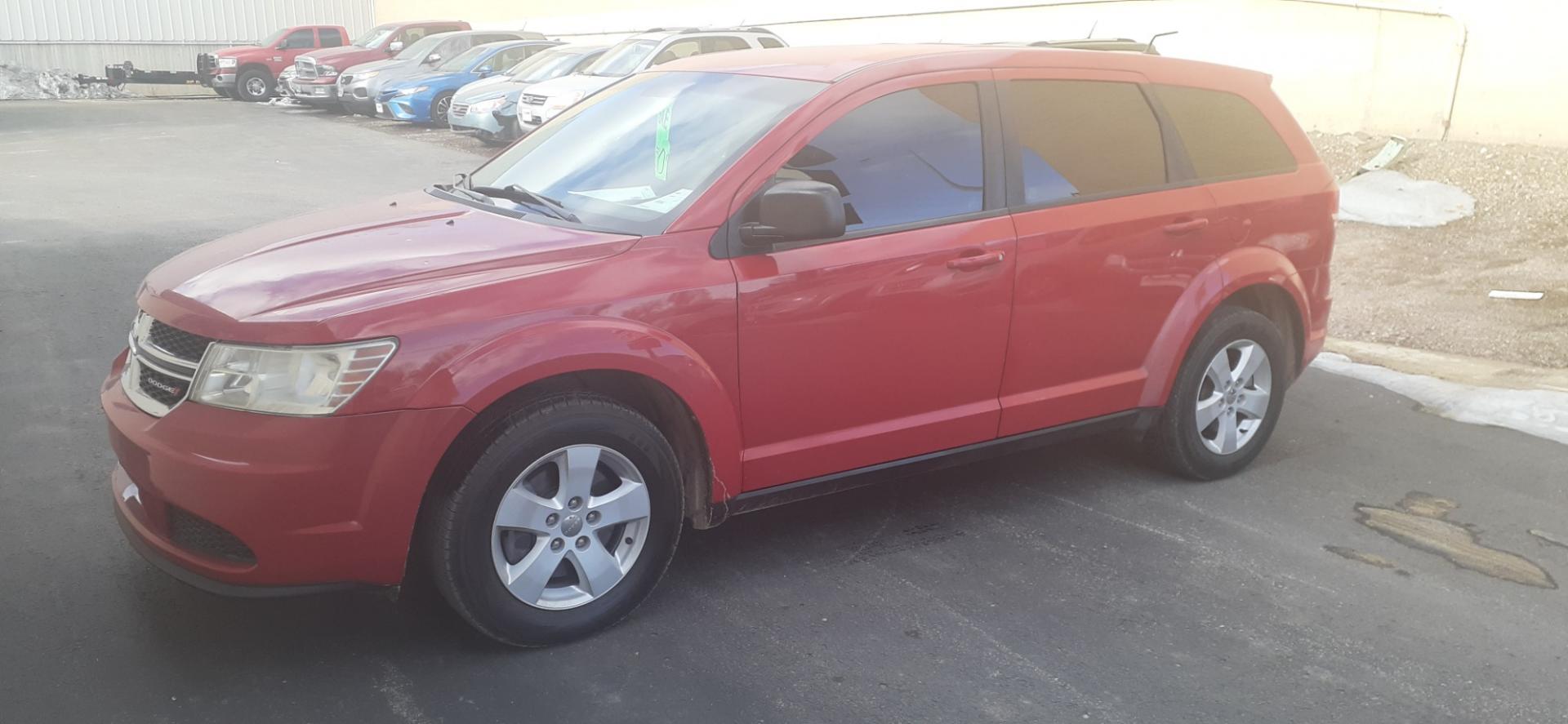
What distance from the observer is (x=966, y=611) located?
13.4ft

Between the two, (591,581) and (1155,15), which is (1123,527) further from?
(1155,15)

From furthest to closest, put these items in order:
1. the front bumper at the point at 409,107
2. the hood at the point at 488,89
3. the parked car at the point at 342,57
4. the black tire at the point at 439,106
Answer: the parked car at the point at 342,57, the black tire at the point at 439,106, the front bumper at the point at 409,107, the hood at the point at 488,89

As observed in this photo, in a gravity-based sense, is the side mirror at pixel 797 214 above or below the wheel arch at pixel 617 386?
above

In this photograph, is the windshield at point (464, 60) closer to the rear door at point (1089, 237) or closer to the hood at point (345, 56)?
the hood at point (345, 56)

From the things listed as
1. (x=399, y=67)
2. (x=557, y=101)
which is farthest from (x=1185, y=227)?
(x=399, y=67)

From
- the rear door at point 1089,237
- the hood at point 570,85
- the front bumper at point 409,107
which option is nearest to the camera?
the rear door at point 1089,237

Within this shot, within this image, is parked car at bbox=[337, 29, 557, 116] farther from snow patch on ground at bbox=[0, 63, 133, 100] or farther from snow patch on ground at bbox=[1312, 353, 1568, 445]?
snow patch on ground at bbox=[1312, 353, 1568, 445]

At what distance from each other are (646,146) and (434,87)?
17.8 metres

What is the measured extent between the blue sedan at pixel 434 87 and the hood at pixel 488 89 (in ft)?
4.21

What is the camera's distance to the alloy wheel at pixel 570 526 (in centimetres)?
363

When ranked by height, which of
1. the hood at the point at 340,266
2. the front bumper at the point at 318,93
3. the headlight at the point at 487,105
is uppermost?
the hood at the point at 340,266

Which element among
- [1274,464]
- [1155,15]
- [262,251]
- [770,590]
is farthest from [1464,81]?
[262,251]

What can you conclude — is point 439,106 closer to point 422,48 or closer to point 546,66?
point 546,66

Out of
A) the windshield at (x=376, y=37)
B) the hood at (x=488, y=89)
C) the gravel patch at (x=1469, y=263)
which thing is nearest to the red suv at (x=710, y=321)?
the gravel patch at (x=1469, y=263)
